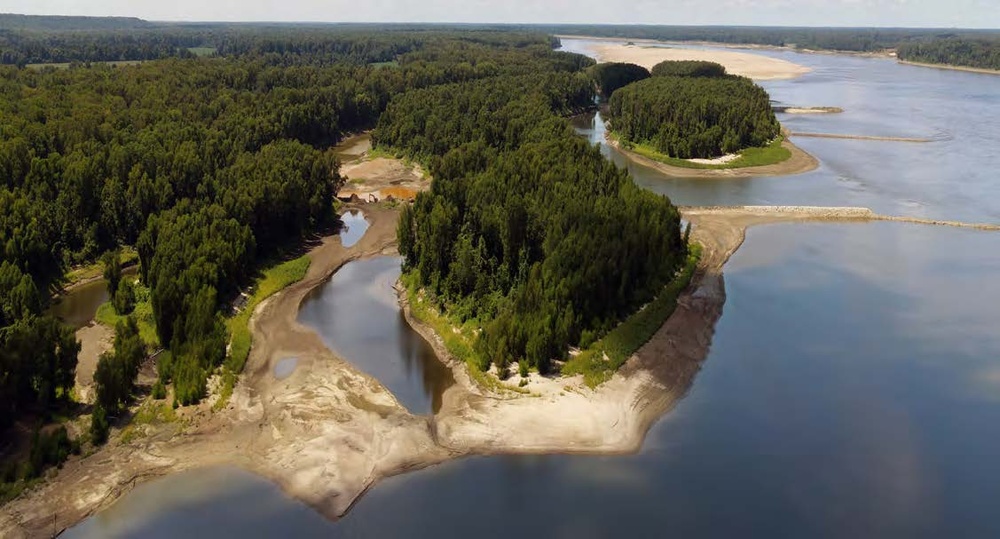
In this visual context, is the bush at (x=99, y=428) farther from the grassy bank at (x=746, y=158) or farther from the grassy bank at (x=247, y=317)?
the grassy bank at (x=746, y=158)

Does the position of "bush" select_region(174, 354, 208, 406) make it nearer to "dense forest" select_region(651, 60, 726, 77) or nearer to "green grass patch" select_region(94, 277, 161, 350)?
"green grass patch" select_region(94, 277, 161, 350)

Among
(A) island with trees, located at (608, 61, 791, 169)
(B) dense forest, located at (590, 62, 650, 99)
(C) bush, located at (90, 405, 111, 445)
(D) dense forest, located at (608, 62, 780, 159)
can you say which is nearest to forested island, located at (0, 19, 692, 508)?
(C) bush, located at (90, 405, 111, 445)

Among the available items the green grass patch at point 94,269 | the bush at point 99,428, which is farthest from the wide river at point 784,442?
the green grass patch at point 94,269

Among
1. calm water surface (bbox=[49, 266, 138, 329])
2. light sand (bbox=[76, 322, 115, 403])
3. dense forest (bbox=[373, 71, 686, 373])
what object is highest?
dense forest (bbox=[373, 71, 686, 373])

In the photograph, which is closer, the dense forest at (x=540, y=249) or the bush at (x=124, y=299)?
the dense forest at (x=540, y=249)

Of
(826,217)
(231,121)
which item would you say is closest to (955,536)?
(826,217)

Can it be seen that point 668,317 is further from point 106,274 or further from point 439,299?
point 106,274
